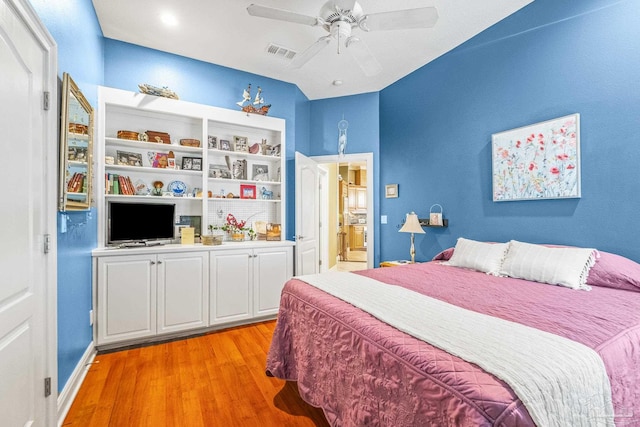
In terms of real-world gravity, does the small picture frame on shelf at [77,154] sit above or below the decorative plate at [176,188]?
above

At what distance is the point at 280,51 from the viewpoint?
319 centimetres

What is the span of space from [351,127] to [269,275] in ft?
8.00

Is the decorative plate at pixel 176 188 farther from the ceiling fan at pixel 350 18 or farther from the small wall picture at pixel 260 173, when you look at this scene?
the ceiling fan at pixel 350 18

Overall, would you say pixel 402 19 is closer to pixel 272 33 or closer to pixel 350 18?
pixel 350 18

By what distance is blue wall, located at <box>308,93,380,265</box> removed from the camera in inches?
170

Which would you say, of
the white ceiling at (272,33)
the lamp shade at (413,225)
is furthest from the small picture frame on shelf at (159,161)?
the lamp shade at (413,225)

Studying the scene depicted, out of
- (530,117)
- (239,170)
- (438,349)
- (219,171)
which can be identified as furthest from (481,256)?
(219,171)

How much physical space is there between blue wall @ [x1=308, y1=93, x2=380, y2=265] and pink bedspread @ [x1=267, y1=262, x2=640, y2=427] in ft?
8.14

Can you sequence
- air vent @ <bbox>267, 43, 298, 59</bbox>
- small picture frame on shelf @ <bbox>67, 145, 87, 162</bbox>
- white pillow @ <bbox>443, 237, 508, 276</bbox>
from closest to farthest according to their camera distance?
1. small picture frame on shelf @ <bbox>67, 145, 87, 162</bbox>
2. white pillow @ <bbox>443, 237, 508, 276</bbox>
3. air vent @ <bbox>267, 43, 298, 59</bbox>

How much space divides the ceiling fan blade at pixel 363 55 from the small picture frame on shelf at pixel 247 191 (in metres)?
1.99

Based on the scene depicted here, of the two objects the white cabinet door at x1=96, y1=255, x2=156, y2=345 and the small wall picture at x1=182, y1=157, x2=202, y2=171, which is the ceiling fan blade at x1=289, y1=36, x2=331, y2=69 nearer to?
the small wall picture at x1=182, y1=157, x2=202, y2=171

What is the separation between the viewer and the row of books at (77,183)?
1934mm

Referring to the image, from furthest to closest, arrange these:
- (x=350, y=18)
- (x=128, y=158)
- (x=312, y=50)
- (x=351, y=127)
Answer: (x=351, y=127), (x=128, y=158), (x=312, y=50), (x=350, y=18)

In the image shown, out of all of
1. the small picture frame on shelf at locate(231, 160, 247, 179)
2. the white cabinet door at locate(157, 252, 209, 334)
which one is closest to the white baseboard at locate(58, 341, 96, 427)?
the white cabinet door at locate(157, 252, 209, 334)
